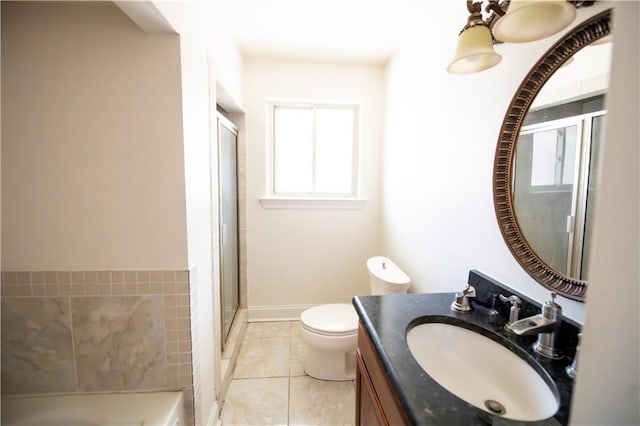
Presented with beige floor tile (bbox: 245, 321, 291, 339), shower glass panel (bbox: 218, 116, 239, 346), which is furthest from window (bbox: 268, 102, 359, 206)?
beige floor tile (bbox: 245, 321, 291, 339)

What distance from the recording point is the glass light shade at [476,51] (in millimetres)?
931

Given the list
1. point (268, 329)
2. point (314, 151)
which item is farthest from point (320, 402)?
point (314, 151)

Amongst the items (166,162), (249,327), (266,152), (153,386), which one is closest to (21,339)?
(153,386)

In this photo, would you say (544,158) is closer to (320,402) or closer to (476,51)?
(476,51)

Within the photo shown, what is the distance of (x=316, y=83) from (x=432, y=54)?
1.07 metres

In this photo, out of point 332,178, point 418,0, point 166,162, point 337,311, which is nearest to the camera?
point 166,162

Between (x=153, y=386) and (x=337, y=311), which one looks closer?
(x=153, y=386)

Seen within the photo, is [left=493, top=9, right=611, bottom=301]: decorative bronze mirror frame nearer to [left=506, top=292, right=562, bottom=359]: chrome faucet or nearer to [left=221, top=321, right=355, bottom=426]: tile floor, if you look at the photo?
[left=506, top=292, right=562, bottom=359]: chrome faucet

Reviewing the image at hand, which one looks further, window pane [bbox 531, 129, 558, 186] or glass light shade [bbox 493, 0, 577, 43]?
window pane [bbox 531, 129, 558, 186]

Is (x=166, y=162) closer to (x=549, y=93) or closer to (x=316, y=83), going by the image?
(x=549, y=93)

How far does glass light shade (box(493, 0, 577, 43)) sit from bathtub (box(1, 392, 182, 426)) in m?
1.78

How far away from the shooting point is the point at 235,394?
1731 mm

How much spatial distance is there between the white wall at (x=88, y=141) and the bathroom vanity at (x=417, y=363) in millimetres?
877

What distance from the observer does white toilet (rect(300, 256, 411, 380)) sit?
1.75 m
